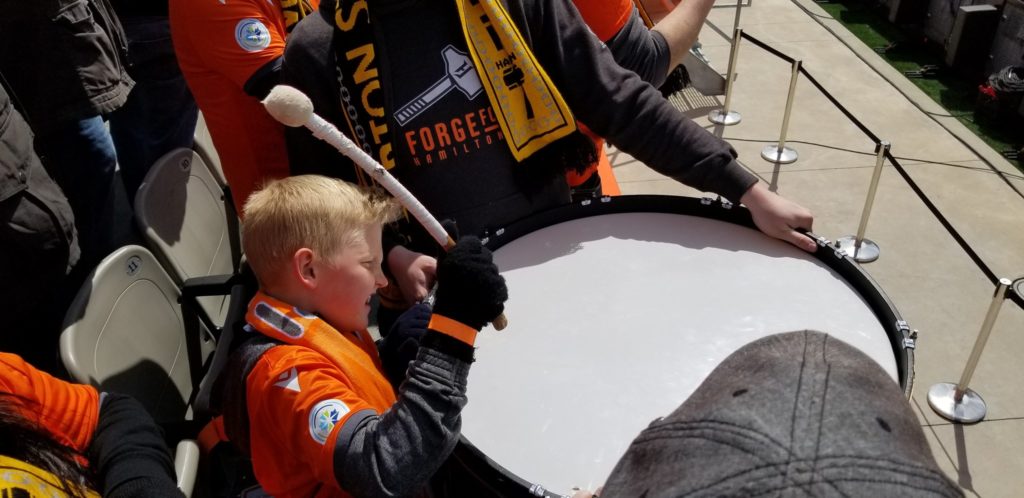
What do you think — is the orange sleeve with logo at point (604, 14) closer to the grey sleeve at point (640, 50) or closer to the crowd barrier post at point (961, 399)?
the grey sleeve at point (640, 50)

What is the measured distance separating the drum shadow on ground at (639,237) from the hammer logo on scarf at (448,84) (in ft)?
1.20

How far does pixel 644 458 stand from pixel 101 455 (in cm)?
135

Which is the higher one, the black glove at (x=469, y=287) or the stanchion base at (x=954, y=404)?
the black glove at (x=469, y=287)

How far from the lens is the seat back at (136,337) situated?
1.81 m

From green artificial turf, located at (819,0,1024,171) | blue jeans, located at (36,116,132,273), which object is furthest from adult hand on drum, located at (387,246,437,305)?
green artificial turf, located at (819,0,1024,171)

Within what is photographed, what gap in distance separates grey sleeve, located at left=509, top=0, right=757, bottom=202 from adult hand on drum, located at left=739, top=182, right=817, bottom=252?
0.10ft

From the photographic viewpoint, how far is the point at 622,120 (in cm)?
168

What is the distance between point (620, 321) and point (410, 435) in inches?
20.5

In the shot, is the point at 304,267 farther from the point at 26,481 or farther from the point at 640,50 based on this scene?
the point at 640,50

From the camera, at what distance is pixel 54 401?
1556mm

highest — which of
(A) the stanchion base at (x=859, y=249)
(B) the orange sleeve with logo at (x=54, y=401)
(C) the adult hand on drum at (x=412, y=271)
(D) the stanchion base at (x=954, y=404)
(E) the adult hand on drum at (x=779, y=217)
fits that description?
(E) the adult hand on drum at (x=779, y=217)

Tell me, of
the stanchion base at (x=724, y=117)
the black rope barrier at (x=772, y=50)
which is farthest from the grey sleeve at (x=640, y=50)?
the stanchion base at (x=724, y=117)

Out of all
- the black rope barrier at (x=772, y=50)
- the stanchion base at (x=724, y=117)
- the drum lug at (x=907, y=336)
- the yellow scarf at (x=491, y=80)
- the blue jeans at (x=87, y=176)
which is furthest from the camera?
the stanchion base at (x=724, y=117)

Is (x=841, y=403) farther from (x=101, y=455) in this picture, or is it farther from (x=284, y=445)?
(x=101, y=455)
